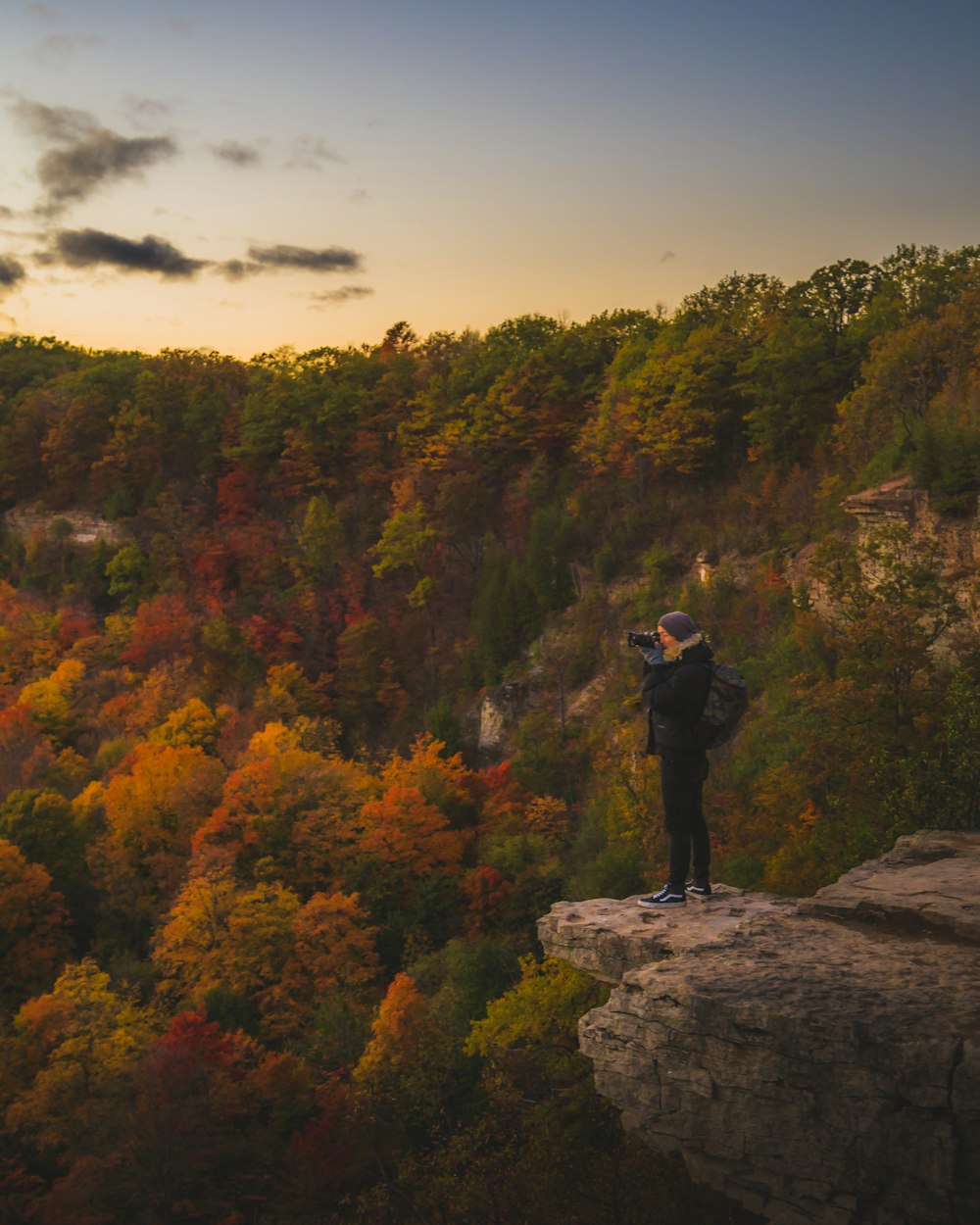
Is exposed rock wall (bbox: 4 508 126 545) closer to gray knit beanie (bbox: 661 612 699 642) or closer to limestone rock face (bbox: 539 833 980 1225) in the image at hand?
gray knit beanie (bbox: 661 612 699 642)

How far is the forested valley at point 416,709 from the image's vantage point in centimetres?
1830

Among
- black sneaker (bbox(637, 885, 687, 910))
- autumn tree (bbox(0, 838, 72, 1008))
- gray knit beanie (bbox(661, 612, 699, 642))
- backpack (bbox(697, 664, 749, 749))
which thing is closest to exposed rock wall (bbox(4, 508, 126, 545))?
autumn tree (bbox(0, 838, 72, 1008))

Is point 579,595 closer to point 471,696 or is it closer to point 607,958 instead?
point 471,696

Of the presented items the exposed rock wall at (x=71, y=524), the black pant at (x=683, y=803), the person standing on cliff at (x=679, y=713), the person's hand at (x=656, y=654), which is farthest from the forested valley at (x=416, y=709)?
the person's hand at (x=656, y=654)

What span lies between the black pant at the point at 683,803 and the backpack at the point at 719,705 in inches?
8.3

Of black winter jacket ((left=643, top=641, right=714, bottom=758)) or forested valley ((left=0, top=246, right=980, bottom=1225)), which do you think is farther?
forested valley ((left=0, top=246, right=980, bottom=1225))

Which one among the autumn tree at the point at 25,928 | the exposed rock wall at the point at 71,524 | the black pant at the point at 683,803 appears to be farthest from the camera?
the exposed rock wall at the point at 71,524

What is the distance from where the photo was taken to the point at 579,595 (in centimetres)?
4456

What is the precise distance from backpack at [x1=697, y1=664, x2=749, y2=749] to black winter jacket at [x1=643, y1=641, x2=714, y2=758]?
58mm

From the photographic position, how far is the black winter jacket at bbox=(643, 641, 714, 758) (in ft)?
28.0

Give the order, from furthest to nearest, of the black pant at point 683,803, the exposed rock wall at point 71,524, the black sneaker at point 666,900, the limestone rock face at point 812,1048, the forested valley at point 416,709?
the exposed rock wall at point 71,524, the forested valley at point 416,709, the black sneaker at point 666,900, the black pant at point 683,803, the limestone rock face at point 812,1048

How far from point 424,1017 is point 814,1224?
19.2m

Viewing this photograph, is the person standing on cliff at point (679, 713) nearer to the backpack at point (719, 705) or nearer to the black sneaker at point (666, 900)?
the backpack at point (719, 705)

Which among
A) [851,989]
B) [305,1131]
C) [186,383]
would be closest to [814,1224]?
[851,989]
